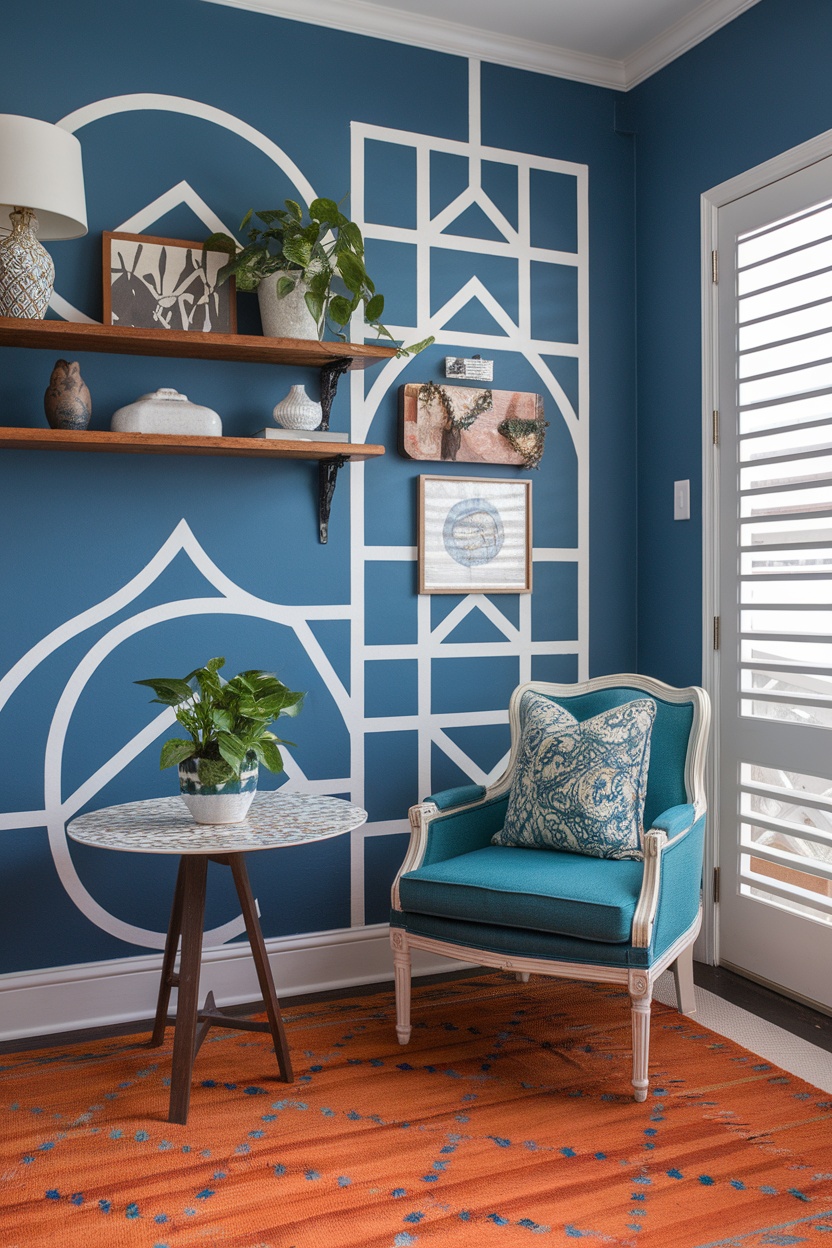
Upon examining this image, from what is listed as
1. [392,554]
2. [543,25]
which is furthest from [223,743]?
[543,25]

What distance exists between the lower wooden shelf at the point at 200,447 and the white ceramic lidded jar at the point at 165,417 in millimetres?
38

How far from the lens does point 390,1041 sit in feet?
8.91

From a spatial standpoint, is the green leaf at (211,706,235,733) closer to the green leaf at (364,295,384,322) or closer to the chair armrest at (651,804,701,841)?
the chair armrest at (651,804,701,841)

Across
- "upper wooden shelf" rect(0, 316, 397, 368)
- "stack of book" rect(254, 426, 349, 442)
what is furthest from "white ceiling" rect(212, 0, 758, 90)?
"stack of book" rect(254, 426, 349, 442)

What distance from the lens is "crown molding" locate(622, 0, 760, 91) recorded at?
10.1ft

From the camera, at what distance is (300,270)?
9.45 feet

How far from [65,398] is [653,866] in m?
1.90

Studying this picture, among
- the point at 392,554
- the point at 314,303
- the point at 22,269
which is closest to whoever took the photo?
the point at 22,269

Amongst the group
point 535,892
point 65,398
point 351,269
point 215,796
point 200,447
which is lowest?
point 535,892

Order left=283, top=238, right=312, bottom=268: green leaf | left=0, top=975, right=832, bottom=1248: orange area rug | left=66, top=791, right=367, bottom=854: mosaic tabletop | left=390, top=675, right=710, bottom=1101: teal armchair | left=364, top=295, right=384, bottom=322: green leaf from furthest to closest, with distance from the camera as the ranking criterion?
left=364, top=295, right=384, bottom=322: green leaf < left=283, top=238, right=312, bottom=268: green leaf < left=390, top=675, right=710, bottom=1101: teal armchair < left=66, top=791, right=367, bottom=854: mosaic tabletop < left=0, top=975, right=832, bottom=1248: orange area rug

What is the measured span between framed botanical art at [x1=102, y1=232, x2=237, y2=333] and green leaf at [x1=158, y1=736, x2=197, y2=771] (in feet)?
3.97

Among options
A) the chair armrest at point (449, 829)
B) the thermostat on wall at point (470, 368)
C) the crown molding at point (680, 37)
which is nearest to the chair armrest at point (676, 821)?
the chair armrest at point (449, 829)

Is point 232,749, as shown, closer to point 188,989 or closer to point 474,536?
point 188,989

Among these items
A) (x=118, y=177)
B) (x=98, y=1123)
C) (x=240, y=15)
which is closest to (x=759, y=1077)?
(x=98, y=1123)
